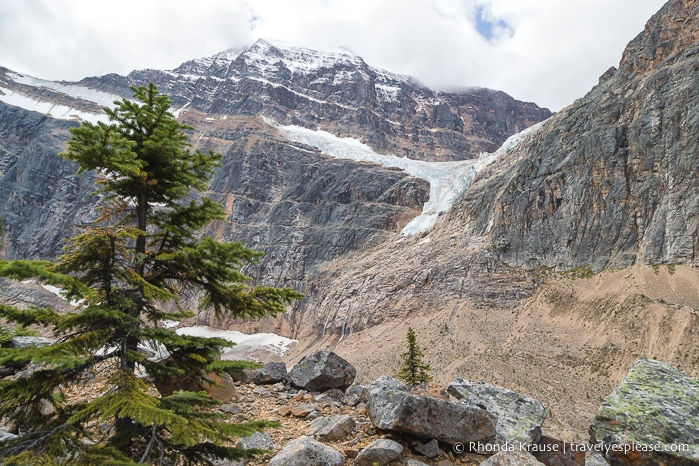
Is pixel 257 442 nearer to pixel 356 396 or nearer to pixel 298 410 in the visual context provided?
pixel 298 410

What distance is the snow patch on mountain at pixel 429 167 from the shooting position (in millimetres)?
92688

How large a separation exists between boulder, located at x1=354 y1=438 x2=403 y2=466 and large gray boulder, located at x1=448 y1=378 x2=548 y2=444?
2146mm

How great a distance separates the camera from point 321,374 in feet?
37.2

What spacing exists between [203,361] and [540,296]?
189 feet

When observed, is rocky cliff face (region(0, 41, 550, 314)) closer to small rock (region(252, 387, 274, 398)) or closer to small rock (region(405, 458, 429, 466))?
small rock (region(252, 387, 274, 398))

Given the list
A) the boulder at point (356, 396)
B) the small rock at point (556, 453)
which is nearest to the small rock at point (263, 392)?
the boulder at point (356, 396)

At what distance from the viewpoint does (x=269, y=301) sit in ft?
22.2

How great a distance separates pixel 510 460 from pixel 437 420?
4.70 ft

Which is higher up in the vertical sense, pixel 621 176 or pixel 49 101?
pixel 49 101

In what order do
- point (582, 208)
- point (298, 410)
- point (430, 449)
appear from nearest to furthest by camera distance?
point (430, 449) < point (298, 410) < point (582, 208)

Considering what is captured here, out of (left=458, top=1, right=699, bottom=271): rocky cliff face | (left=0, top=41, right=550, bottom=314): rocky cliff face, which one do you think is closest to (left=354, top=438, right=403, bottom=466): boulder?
(left=458, top=1, right=699, bottom=271): rocky cliff face

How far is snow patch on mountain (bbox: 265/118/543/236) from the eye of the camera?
92.7 meters

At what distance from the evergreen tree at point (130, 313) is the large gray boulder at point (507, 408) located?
4.74 m

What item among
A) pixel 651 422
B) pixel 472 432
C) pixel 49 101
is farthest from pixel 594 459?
pixel 49 101
